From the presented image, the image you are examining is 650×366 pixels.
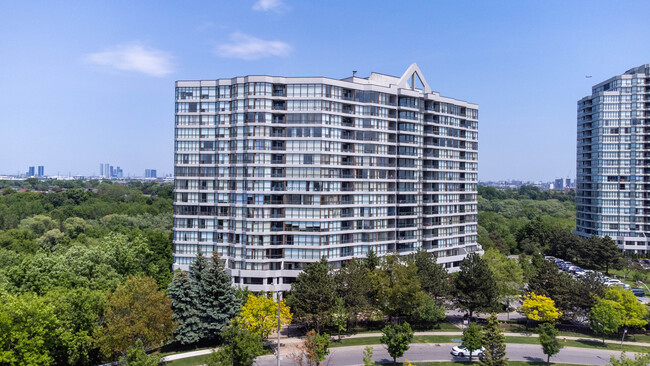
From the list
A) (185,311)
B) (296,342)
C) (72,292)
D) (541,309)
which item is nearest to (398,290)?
(296,342)

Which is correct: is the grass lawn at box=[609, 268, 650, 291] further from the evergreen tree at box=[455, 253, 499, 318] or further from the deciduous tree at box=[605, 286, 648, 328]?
the evergreen tree at box=[455, 253, 499, 318]

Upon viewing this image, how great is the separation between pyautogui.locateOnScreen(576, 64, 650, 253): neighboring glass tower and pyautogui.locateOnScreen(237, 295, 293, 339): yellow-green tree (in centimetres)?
9263

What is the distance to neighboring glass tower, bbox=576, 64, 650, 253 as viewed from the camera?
339 ft

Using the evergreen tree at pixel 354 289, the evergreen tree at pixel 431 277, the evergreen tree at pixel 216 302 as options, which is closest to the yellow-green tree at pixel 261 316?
the evergreen tree at pixel 216 302

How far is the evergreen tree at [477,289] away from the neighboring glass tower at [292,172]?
59.7ft

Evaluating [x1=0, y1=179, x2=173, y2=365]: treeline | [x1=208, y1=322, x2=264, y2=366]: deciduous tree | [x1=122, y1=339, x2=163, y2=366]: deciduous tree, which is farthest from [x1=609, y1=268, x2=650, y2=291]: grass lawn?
[x1=122, y1=339, x2=163, y2=366]: deciduous tree

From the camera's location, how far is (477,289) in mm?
57031

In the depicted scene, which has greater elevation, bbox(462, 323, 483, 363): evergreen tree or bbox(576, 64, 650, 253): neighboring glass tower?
bbox(576, 64, 650, 253): neighboring glass tower

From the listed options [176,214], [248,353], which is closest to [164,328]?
[248,353]

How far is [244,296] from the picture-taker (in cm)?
5753

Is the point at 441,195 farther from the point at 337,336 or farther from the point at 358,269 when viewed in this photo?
the point at 337,336

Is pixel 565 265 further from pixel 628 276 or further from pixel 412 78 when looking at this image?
pixel 412 78

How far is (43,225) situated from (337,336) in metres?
97.6

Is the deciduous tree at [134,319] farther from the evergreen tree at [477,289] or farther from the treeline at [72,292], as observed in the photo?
the evergreen tree at [477,289]
